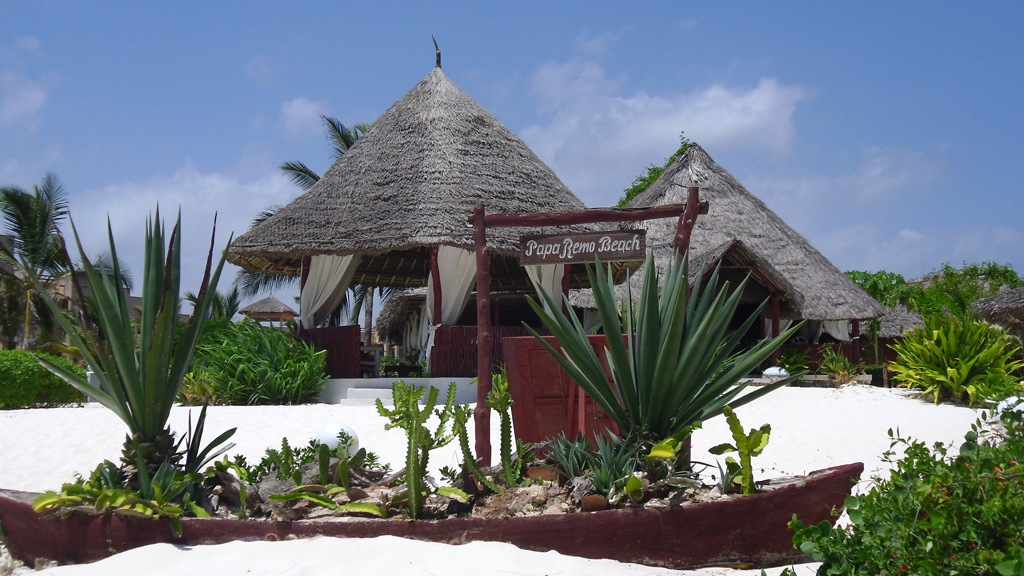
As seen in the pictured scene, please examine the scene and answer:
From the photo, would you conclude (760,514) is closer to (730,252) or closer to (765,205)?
(730,252)

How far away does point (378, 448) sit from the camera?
812 centimetres

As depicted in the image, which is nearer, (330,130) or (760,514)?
(760,514)

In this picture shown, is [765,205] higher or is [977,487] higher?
[765,205]

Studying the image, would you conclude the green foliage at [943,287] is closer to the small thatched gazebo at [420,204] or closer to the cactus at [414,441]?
the small thatched gazebo at [420,204]

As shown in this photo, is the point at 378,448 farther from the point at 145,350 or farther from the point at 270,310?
the point at 270,310

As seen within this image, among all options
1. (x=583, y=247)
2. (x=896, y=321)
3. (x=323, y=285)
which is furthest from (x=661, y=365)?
(x=896, y=321)

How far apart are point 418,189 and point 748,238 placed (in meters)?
10.5

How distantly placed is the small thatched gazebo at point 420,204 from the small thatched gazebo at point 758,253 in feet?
14.8

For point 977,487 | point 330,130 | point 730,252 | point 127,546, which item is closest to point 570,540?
point 977,487

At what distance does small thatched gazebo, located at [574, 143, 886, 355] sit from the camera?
17266 mm

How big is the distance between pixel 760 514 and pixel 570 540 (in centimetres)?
95

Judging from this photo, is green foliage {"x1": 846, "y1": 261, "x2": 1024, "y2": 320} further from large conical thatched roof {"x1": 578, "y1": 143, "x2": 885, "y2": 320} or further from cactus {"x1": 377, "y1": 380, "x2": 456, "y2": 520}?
cactus {"x1": 377, "y1": 380, "x2": 456, "y2": 520}

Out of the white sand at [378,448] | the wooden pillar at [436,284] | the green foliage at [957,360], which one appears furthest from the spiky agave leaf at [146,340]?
the green foliage at [957,360]

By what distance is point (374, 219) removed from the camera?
39.5 ft
